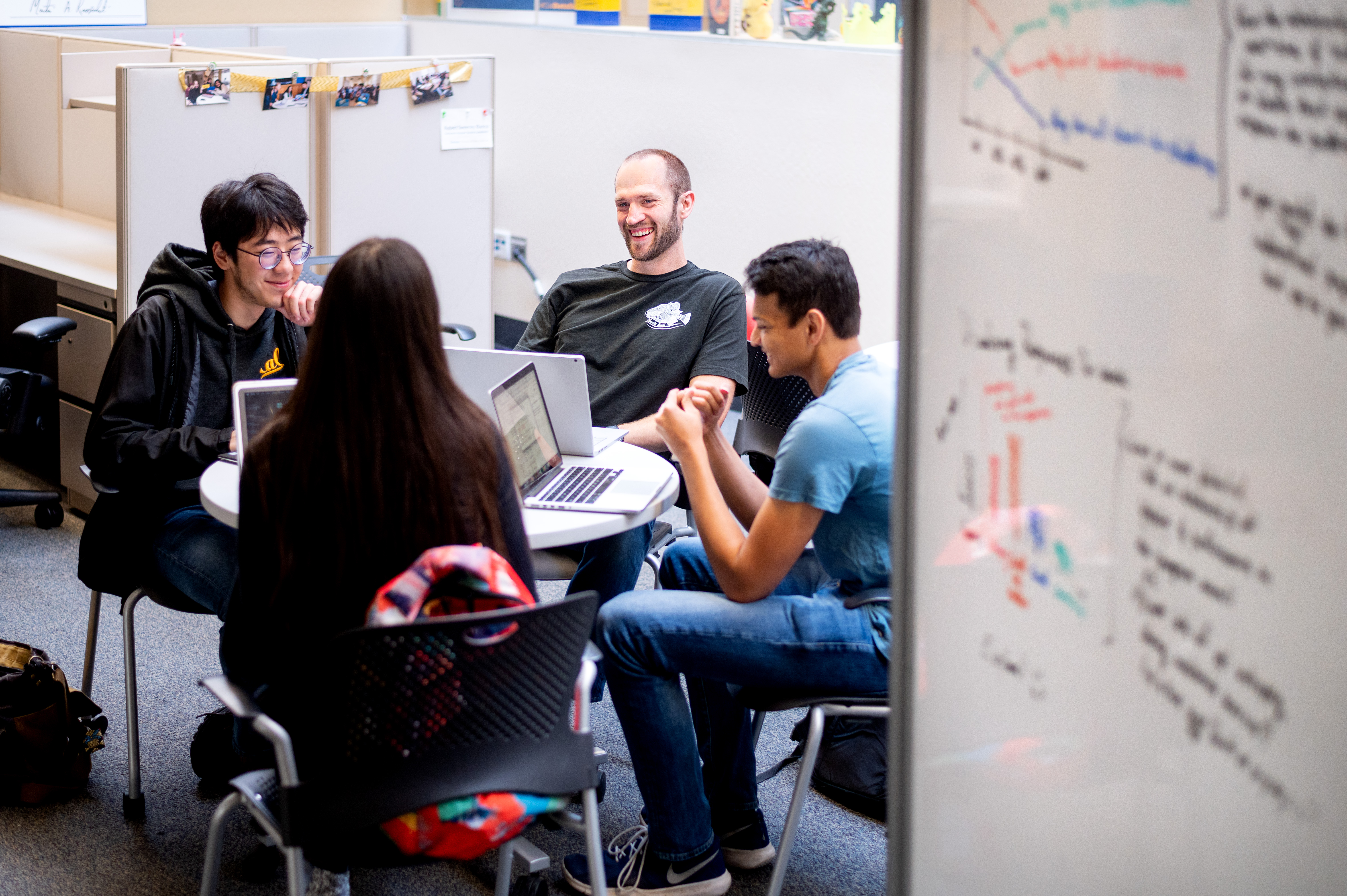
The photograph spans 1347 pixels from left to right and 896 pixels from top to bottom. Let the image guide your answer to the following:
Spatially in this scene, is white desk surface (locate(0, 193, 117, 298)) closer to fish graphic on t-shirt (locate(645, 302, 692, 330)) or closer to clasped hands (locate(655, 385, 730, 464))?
fish graphic on t-shirt (locate(645, 302, 692, 330))

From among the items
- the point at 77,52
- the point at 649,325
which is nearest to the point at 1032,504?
the point at 649,325

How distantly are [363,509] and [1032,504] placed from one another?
0.77 m

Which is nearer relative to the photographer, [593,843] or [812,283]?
[593,843]

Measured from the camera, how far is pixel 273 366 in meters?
2.28

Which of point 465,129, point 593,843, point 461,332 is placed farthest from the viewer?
point 465,129

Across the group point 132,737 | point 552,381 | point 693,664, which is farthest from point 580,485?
point 132,737

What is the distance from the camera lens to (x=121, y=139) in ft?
10.0

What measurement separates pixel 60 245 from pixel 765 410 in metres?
2.43

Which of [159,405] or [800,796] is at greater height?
[159,405]

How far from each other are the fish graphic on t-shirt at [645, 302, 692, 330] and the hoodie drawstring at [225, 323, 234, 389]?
0.85 m

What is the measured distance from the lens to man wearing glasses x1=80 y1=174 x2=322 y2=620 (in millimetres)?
2025

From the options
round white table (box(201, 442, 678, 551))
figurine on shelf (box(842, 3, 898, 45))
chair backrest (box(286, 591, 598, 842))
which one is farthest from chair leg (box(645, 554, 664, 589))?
figurine on shelf (box(842, 3, 898, 45))

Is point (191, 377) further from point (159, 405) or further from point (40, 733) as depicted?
point (40, 733)

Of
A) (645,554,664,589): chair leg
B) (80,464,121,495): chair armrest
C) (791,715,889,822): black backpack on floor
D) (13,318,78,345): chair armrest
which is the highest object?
(13,318,78,345): chair armrest
